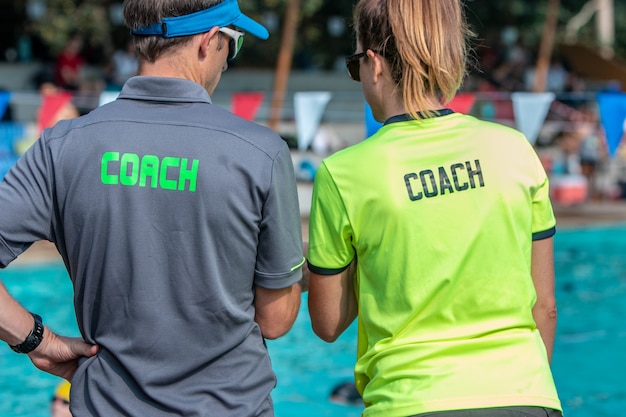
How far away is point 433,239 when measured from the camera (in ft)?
5.90

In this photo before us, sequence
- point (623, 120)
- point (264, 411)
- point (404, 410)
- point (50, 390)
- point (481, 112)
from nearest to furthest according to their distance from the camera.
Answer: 1. point (404, 410)
2. point (264, 411)
3. point (50, 390)
4. point (623, 120)
5. point (481, 112)

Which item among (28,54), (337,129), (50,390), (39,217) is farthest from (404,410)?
(28,54)

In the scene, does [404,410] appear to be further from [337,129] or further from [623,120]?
[337,129]

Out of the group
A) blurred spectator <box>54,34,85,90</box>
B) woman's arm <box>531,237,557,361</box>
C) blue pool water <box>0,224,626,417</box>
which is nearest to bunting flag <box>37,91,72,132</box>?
blue pool water <box>0,224,626,417</box>

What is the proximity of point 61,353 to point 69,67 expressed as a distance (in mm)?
14107

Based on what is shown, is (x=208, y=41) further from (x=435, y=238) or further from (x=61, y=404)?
(x=61, y=404)

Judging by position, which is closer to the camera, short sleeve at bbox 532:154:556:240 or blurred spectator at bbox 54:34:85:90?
short sleeve at bbox 532:154:556:240

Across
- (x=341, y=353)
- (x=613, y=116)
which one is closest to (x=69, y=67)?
(x=341, y=353)

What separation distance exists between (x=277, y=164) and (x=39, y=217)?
0.52 metres

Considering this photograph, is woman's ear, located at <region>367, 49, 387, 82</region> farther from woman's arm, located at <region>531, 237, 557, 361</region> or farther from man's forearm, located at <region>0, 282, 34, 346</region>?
man's forearm, located at <region>0, 282, 34, 346</region>

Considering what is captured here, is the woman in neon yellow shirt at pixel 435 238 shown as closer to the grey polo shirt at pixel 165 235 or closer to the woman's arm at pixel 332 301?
the woman's arm at pixel 332 301

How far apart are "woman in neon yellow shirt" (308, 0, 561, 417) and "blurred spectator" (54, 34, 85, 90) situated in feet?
44.9

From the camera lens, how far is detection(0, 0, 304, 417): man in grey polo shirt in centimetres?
178

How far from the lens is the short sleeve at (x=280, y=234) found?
5.89ft
